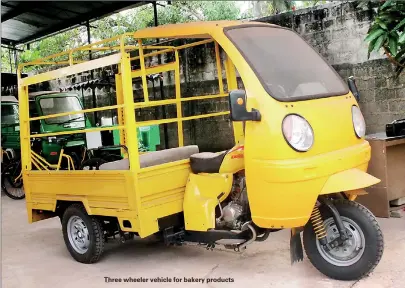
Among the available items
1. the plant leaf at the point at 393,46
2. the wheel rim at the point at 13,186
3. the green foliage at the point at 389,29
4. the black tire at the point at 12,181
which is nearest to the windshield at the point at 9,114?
the black tire at the point at 12,181

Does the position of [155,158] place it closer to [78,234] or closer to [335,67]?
[78,234]

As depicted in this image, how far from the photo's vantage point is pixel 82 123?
9.17m

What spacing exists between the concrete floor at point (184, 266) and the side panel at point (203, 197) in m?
0.44

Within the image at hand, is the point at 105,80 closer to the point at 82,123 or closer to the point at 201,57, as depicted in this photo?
the point at 82,123

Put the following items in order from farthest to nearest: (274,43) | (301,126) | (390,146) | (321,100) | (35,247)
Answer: (35,247) → (390,146) → (274,43) → (321,100) → (301,126)

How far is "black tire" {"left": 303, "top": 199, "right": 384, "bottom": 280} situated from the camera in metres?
3.18

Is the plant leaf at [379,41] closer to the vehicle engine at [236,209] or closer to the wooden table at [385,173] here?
the wooden table at [385,173]

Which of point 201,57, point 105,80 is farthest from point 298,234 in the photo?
point 105,80

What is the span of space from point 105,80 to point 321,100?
7.97m

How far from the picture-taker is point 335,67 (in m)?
7.52

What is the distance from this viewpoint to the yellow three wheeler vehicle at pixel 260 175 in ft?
10.2

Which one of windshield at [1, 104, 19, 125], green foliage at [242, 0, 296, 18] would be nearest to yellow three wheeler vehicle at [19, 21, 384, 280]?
windshield at [1, 104, 19, 125]

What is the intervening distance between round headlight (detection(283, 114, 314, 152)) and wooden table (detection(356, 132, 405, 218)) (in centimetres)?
150

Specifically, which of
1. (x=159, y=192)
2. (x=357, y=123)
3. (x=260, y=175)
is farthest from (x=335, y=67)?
(x=260, y=175)
